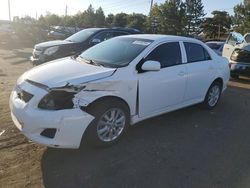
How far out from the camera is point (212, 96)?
713 centimetres

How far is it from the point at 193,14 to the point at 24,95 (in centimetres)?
4846

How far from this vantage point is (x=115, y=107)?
472 centimetres

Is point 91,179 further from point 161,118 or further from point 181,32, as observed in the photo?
point 181,32

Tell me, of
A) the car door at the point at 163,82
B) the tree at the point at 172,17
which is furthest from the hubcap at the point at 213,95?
the tree at the point at 172,17

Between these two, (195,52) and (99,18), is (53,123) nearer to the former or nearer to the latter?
(195,52)

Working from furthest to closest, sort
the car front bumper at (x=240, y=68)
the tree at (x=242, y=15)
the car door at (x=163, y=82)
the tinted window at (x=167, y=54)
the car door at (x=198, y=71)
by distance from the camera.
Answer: the tree at (x=242, y=15)
the car front bumper at (x=240, y=68)
the car door at (x=198, y=71)
the tinted window at (x=167, y=54)
the car door at (x=163, y=82)

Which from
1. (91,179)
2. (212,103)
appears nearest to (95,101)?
(91,179)

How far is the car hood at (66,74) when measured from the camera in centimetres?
440

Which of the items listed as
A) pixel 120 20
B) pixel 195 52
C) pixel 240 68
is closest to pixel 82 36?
pixel 195 52

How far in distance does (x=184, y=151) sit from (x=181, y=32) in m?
44.6

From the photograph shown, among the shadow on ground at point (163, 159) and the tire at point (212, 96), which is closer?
the shadow on ground at point (163, 159)

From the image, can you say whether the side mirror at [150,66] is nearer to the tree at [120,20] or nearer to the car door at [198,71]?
the car door at [198,71]

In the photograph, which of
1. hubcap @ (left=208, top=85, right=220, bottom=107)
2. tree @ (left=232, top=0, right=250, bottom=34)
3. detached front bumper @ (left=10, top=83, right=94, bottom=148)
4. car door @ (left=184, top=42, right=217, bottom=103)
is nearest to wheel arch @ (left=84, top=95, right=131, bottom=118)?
detached front bumper @ (left=10, top=83, right=94, bottom=148)

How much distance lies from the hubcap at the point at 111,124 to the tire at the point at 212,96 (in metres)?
2.69
